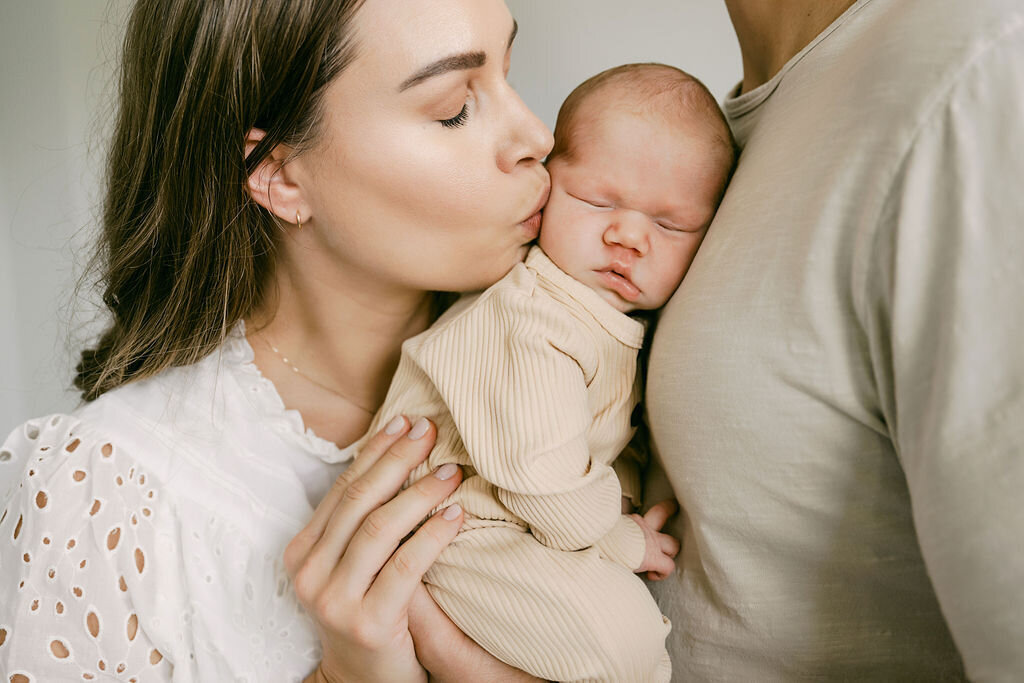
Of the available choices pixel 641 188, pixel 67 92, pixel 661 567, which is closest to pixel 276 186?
pixel 641 188

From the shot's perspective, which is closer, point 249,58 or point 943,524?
point 943,524

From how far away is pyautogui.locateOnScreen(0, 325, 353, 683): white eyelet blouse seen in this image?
1.18 m

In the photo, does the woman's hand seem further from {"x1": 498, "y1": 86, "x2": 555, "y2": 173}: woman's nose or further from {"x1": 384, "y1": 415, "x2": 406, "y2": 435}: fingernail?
{"x1": 498, "y1": 86, "x2": 555, "y2": 173}: woman's nose

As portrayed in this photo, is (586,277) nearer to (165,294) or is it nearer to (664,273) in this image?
(664,273)

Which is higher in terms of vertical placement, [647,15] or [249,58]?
[249,58]

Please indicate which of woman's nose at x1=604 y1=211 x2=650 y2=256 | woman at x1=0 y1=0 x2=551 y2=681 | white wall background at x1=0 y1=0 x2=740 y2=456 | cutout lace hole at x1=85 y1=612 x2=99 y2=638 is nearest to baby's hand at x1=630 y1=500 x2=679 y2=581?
woman at x1=0 y1=0 x2=551 y2=681

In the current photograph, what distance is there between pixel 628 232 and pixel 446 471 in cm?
45

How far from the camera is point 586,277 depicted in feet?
3.76

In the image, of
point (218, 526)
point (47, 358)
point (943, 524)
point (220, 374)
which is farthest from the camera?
point (47, 358)

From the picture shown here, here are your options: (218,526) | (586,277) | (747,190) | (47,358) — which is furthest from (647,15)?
(47,358)

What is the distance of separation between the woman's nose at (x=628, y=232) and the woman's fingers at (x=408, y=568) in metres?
0.48

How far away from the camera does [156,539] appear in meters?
1.22

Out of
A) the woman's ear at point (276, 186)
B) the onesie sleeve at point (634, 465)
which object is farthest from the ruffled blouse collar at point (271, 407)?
the onesie sleeve at point (634, 465)

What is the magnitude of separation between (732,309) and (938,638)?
18.5 inches
